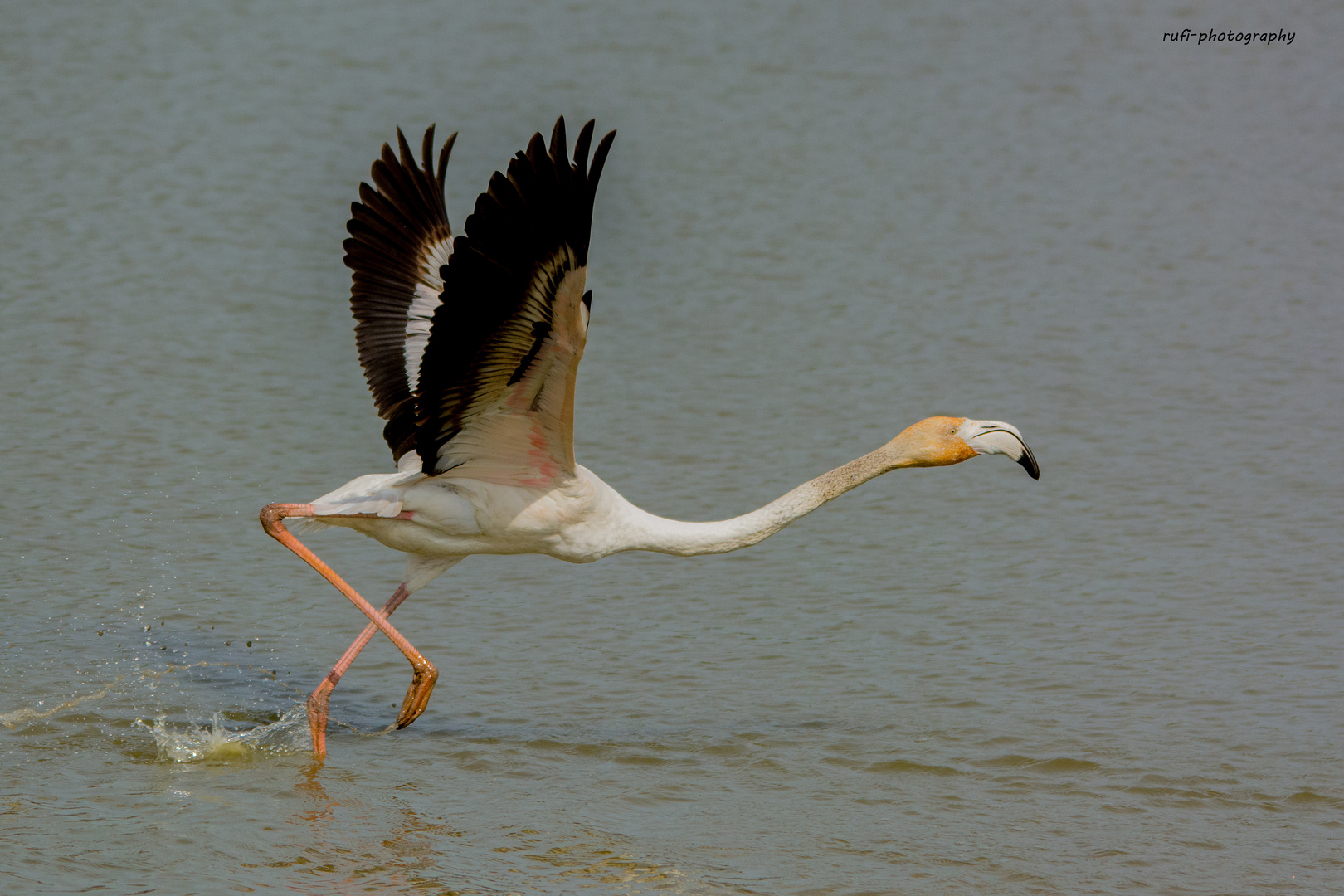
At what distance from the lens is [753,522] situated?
303 inches

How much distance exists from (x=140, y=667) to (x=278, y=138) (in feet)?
31.4

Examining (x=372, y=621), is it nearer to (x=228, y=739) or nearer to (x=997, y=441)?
(x=228, y=739)

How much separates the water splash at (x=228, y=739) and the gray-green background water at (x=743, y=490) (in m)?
0.04

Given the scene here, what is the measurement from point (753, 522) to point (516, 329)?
5.30ft

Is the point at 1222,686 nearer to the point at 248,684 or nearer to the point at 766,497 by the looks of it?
the point at 766,497

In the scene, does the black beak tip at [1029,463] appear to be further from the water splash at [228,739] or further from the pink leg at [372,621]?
the water splash at [228,739]

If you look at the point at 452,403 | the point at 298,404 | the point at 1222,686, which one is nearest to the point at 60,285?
Answer: the point at 298,404

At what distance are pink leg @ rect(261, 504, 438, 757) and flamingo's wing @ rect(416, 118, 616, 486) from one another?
692mm

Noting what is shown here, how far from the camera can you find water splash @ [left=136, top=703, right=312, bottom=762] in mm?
7488

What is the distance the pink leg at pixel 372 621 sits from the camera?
7.74m

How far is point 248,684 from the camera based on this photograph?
336 inches
